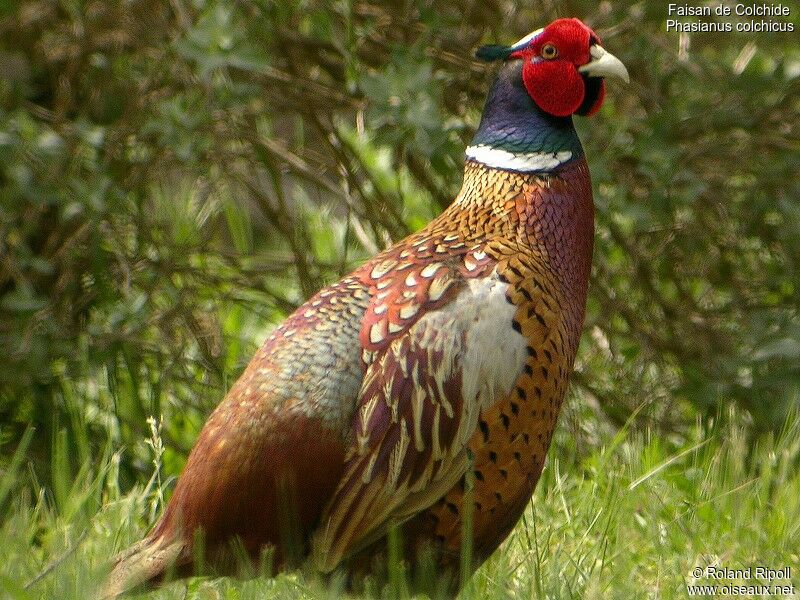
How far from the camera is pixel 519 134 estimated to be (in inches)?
130

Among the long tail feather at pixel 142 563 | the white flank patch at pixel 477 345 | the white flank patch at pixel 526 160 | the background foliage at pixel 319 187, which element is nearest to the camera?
the long tail feather at pixel 142 563

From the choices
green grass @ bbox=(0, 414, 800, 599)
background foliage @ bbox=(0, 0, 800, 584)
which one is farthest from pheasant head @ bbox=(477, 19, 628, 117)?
green grass @ bbox=(0, 414, 800, 599)

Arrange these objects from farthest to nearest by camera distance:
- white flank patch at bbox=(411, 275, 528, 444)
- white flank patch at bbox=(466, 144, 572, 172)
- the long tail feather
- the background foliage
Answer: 1. the background foliage
2. white flank patch at bbox=(466, 144, 572, 172)
3. white flank patch at bbox=(411, 275, 528, 444)
4. the long tail feather

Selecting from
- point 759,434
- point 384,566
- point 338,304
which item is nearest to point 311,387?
point 338,304

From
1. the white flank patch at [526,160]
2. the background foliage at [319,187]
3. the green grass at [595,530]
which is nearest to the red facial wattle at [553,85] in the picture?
the white flank patch at [526,160]

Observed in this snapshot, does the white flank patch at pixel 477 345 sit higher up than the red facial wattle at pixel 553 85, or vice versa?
the red facial wattle at pixel 553 85

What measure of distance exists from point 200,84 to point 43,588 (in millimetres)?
1826

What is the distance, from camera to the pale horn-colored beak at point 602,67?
332 cm

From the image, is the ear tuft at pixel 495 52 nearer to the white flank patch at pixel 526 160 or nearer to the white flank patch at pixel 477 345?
the white flank patch at pixel 526 160

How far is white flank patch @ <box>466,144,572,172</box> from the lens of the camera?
3271 mm

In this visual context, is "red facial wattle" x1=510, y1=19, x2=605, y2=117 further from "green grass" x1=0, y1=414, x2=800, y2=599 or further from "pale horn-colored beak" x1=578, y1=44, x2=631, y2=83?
"green grass" x1=0, y1=414, x2=800, y2=599

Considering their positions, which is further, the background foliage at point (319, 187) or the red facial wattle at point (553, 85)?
the background foliage at point (319, 187)

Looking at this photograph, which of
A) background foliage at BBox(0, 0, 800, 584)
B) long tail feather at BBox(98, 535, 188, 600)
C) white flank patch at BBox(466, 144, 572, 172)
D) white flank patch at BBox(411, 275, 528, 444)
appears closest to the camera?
long tail feather at BBox(98, 535, 188, 600)

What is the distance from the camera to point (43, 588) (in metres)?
2.81
